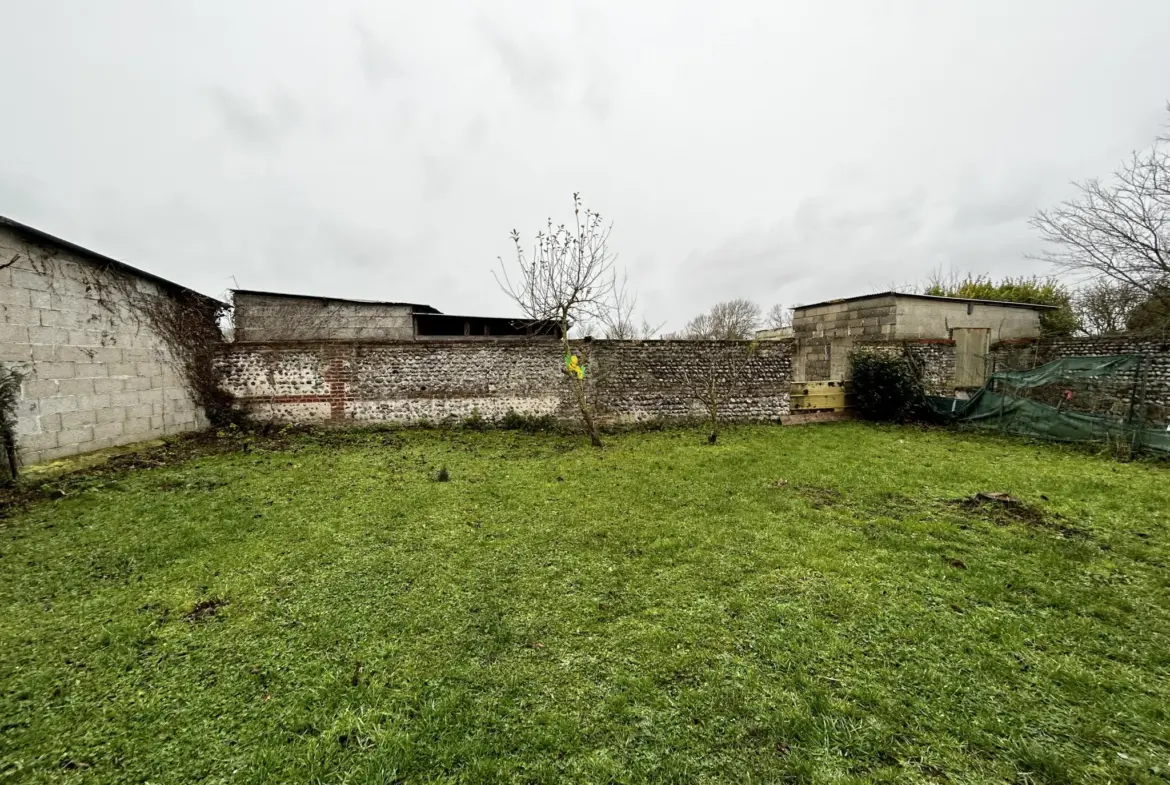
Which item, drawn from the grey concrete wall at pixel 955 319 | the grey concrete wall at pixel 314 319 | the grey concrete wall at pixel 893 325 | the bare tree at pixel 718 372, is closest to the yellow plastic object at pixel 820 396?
the grey concrete wall at pixel 893 325

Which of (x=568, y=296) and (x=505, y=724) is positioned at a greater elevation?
(x=568, y=296)

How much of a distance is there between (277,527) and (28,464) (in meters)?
4.07

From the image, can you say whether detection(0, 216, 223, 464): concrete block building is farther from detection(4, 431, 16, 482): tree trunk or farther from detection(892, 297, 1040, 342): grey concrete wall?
detection(892, 297, 1040, 342): grey concrete wall

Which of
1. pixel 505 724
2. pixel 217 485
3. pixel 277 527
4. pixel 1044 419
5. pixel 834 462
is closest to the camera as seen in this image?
pixel 505 724

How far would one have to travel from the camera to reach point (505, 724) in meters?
1.75

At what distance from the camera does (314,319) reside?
11.6 metres

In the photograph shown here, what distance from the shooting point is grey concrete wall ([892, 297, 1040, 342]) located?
10617 mm

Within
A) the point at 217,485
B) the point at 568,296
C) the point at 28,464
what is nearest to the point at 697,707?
the point at 217,485

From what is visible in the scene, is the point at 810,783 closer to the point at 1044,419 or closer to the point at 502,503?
the point at 502,503

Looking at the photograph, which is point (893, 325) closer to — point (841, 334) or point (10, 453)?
point (841, 334)

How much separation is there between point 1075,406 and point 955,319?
13.0ft

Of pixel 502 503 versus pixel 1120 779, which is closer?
pixel 1120 779

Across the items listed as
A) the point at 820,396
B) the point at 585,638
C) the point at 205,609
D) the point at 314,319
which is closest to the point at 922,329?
the point at 820,396

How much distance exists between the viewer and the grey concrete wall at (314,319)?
1127 cm
